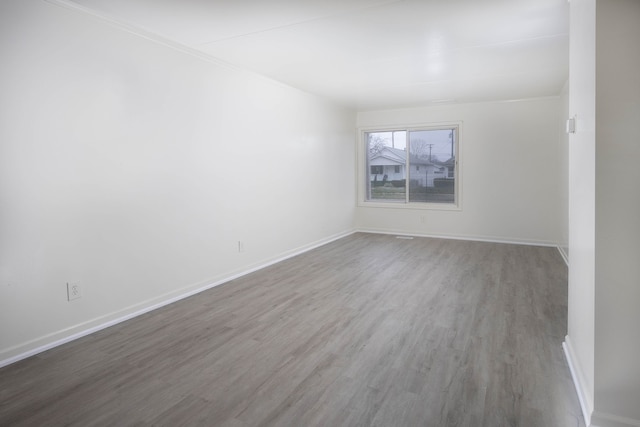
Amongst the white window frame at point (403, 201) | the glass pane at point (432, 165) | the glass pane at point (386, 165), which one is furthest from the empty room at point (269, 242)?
the glass pane at point (386, 165)

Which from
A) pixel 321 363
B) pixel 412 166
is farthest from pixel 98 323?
pixel 412 166

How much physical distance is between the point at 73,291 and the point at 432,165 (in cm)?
578

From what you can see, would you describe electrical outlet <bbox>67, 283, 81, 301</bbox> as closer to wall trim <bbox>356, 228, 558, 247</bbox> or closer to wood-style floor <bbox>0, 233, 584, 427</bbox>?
wood-style floor <bbox>0, 233, 584, 427</bbox>

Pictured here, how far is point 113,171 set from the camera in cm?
292

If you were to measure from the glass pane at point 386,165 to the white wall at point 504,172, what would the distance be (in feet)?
1.42

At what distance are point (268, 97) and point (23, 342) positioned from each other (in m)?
3.45

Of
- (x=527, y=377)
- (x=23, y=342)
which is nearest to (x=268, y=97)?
(x=23, y=342)

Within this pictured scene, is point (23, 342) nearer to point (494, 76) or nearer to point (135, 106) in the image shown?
point (135, 106)

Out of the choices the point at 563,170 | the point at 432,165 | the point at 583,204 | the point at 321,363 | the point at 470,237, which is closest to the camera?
the point at 583,204

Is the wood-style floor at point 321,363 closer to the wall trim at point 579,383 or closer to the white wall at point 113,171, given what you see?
the wall trim at point 579,383

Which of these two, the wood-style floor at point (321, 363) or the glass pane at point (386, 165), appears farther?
the glass pane at point (386, 165)

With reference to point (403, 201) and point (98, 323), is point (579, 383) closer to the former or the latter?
point (98, 323)

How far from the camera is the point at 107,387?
6.83 feet
